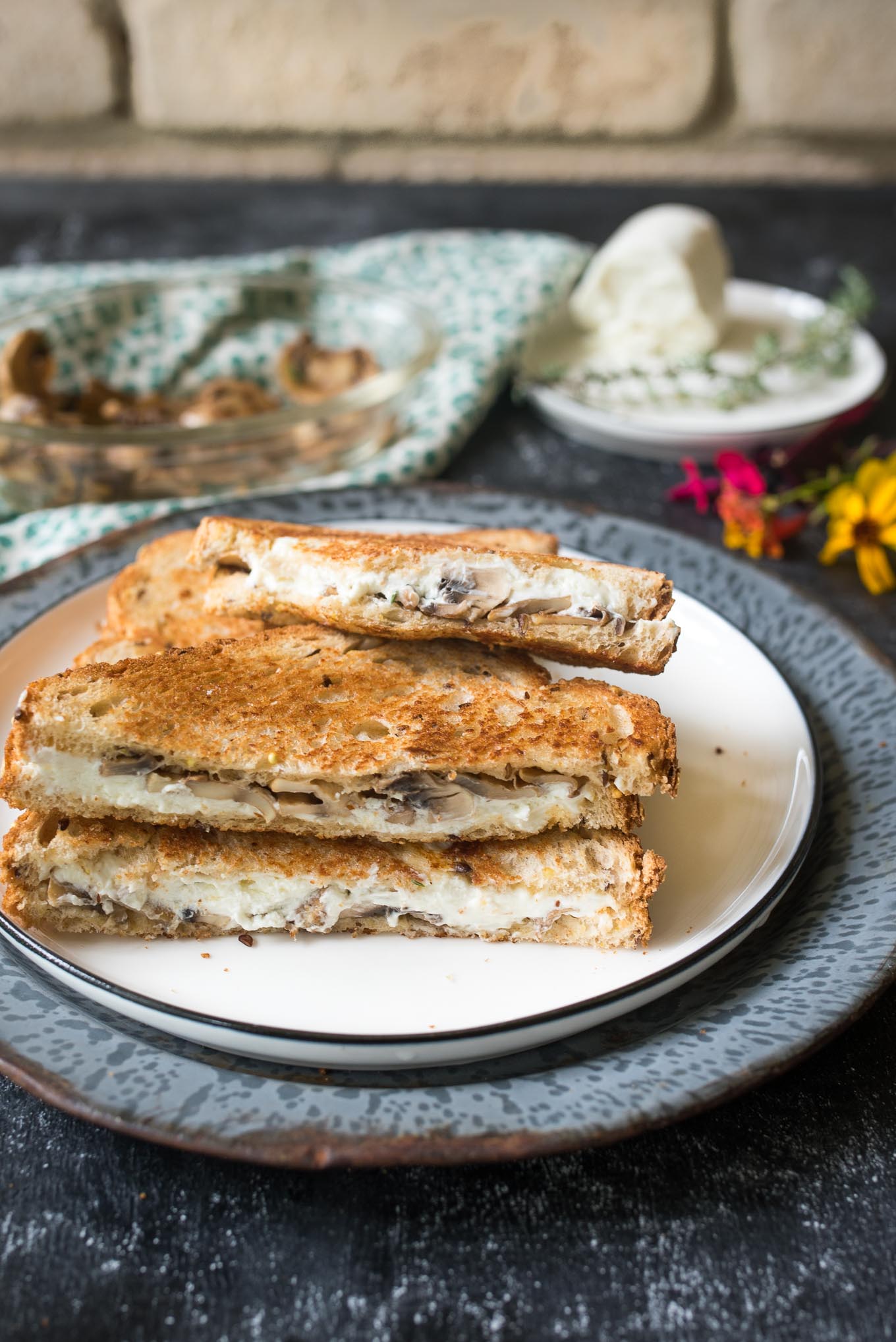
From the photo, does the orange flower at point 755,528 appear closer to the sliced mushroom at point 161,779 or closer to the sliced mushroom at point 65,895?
the sliced mushroom at point 161,779

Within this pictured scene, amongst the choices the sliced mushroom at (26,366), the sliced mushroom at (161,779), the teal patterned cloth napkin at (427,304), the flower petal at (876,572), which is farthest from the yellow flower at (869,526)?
the sliced mushroom at (26,366)

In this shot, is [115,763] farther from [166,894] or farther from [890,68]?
[890,68]

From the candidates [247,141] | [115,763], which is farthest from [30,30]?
[115,763]

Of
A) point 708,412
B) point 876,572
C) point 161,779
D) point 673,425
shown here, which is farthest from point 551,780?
point 708,412

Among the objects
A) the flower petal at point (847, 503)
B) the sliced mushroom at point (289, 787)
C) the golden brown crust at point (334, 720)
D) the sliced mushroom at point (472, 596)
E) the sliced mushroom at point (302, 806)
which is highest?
the sliced mushroom at point (472, 596)

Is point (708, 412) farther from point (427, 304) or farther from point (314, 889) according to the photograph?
point (314, 889)
